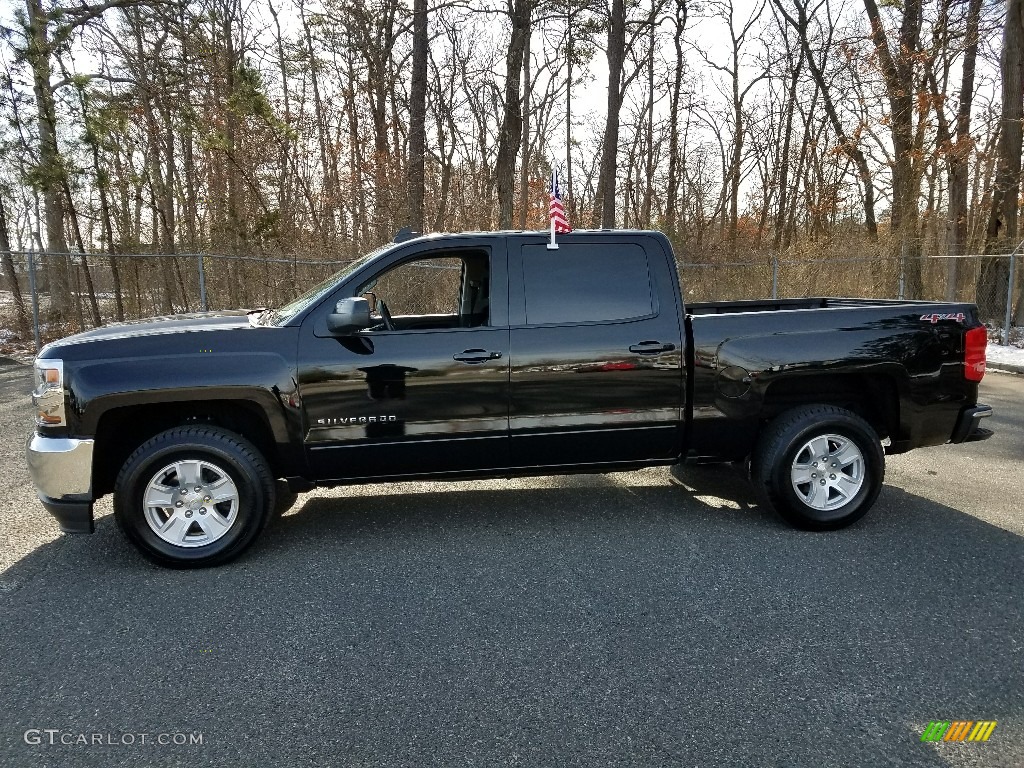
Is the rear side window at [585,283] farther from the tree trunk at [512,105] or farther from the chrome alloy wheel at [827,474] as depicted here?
the tree trunk at [512,105]

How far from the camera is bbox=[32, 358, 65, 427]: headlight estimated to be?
3.82m

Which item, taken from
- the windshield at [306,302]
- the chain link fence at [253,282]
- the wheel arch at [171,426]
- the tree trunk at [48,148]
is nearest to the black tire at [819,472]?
the windshield at [306,302]

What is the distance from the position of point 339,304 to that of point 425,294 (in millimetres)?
9331

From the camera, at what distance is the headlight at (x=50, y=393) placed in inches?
150

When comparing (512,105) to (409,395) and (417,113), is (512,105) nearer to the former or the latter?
(417,113)

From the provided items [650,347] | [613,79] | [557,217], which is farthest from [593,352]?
[613,79]

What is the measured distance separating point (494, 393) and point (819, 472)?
2230mm

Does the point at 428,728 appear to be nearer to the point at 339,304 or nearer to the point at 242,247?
the point at 339,304

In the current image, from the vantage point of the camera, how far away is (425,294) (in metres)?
13.2

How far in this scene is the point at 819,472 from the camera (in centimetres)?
449

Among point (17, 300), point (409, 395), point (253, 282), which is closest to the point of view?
point (409, 395)

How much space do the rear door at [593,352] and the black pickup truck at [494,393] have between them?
13mm

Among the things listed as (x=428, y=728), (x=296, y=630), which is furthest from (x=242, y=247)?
(x=428, y=728)

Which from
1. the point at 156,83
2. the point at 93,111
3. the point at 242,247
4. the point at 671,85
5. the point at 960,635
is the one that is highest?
the point at 671,85
